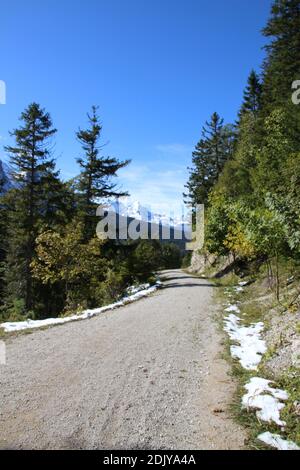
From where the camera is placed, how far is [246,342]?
8758mm

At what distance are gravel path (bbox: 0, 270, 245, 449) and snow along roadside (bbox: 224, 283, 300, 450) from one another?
0.38 m

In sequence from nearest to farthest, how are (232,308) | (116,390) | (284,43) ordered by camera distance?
(116,390), (232,308), (284,43)

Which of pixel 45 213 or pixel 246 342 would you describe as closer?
pixel 246 342

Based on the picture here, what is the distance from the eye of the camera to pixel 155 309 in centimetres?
1312

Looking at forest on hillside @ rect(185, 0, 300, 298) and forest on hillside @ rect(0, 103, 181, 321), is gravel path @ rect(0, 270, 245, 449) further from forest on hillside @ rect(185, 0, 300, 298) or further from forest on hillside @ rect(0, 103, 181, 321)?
forest on hillside @ rect(0, 103, 181, 321)

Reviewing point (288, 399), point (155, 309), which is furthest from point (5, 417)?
point (155, 309)

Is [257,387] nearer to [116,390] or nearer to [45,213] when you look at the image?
[116,390]

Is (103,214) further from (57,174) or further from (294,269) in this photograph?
(294,269)

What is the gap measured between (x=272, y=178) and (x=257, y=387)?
50.5 feet

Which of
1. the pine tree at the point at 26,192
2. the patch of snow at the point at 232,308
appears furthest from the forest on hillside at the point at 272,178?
the pine tree at the point at 26,192

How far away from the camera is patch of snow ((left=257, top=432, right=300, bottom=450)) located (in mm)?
4195

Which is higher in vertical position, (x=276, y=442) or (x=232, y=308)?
(x=232, y=308)

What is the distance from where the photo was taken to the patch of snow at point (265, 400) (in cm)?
488

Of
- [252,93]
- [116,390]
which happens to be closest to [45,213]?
[116,390]
